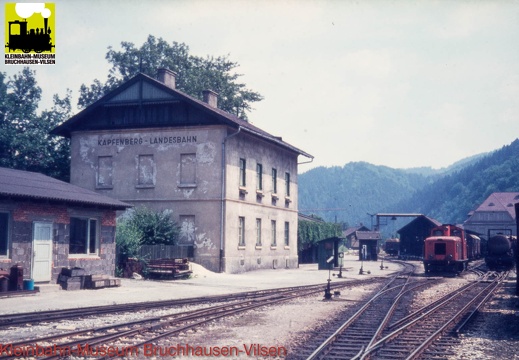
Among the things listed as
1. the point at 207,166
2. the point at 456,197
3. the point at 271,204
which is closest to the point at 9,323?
the point at 207,166

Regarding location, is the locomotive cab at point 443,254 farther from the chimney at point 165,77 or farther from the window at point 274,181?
the chimney at point 165,77

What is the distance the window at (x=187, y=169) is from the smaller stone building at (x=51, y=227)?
279 inches

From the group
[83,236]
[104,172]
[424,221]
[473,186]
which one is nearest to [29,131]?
[104,172]

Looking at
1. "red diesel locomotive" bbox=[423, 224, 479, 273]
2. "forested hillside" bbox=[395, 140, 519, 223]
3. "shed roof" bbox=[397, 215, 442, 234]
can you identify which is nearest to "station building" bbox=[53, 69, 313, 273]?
"red diesel locomotive" bbox=[423, 224, 479, 273]

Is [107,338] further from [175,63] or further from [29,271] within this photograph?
[175,63]

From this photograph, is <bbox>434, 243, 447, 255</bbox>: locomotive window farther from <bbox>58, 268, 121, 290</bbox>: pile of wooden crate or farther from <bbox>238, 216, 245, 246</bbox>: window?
<bbox>58, 268, 121, 290</bbox>: pile of wooden crate

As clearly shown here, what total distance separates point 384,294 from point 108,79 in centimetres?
3567

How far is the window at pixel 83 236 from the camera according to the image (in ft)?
69.4

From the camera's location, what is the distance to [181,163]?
29953 millimetres

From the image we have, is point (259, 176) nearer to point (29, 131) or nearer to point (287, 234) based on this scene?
point (287, 234)

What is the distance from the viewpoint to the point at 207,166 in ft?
96.6

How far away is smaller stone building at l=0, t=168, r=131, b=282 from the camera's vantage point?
1823 centimetres

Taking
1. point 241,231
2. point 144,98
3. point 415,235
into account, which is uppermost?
point 144,98

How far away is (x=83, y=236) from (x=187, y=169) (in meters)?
9.15
